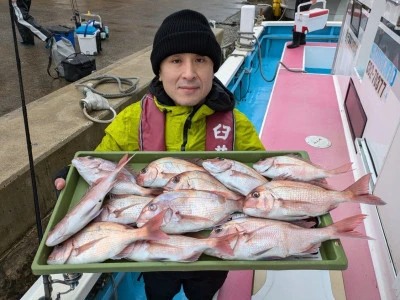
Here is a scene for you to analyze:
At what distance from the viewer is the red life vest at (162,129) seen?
1.89 meters

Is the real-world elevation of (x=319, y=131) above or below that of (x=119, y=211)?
below

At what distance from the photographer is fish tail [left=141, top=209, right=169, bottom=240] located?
115cm

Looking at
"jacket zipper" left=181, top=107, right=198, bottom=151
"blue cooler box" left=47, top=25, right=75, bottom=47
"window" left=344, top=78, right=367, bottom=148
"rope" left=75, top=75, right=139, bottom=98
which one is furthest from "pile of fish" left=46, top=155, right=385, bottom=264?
"blue cooler box" left=47, top=25, right=75, bottom=47

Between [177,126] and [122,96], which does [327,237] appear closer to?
[177,126]

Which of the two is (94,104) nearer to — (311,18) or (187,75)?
(187,75)

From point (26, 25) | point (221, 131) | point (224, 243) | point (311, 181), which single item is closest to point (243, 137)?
point (221, 131)

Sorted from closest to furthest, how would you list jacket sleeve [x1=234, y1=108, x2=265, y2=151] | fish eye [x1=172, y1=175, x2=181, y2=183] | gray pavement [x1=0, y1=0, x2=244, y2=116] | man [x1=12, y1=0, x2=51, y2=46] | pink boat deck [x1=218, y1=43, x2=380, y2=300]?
fish eye [x1=172, y1=175, x2=181, y2=183], jacket sleeve [x1=234, y1=108, x2=265, y2=151], pink boat deck [x1=218, y1=43, x2=380, y2=300], gray pavement [x1=0, y1=0, x2=244, y2=116], man [x1=12, y1=0, x2=51, y2=46]

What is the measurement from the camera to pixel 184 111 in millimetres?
1868

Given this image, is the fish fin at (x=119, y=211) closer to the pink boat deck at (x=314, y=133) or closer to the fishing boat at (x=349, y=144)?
the fishing boat at (x=349, y=144)

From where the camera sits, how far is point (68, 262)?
3.71 ft

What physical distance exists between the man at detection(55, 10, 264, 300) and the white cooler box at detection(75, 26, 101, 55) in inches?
212

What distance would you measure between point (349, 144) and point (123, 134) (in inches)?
94.0

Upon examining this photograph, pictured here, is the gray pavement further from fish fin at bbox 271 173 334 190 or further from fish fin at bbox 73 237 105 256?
fish fin at bbox 271 173 334 190

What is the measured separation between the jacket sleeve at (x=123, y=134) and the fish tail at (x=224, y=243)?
3.11 ft
